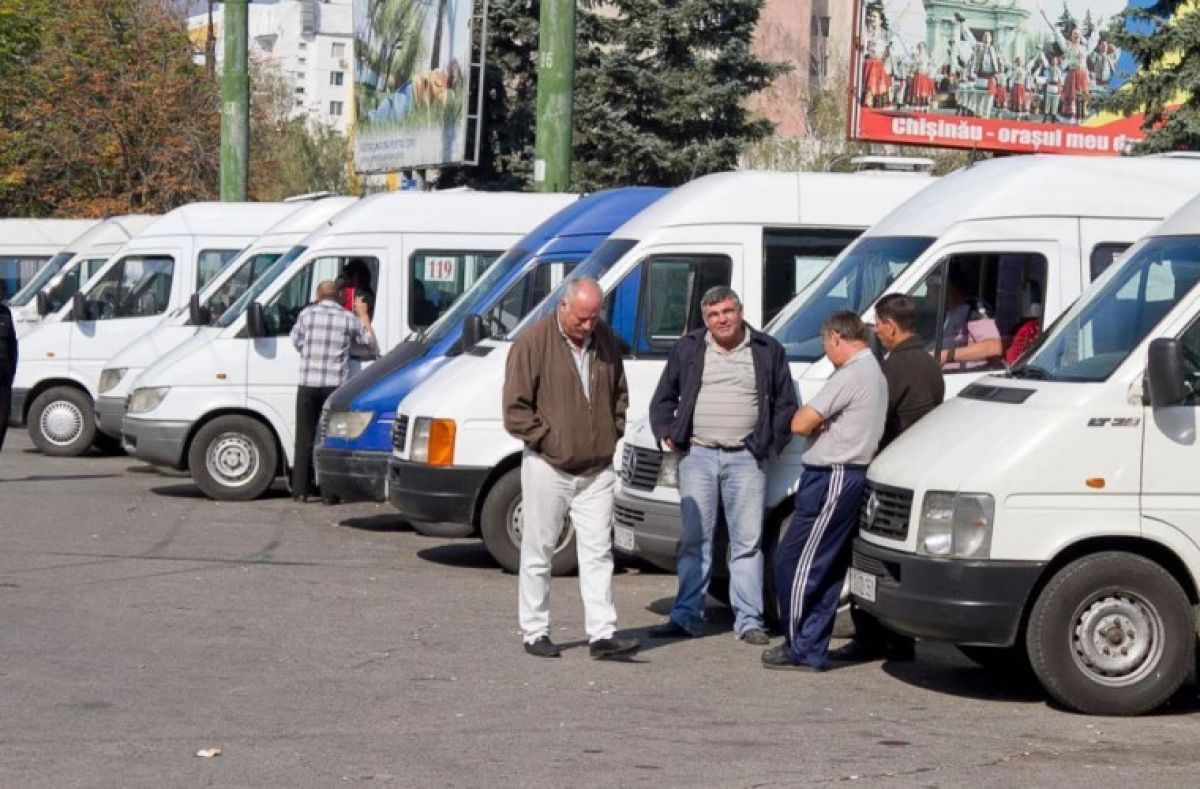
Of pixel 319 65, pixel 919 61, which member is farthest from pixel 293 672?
pixel 319 65

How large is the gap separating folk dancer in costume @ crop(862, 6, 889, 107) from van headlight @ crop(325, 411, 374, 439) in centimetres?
1709

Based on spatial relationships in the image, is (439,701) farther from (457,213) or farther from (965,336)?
(457,213)

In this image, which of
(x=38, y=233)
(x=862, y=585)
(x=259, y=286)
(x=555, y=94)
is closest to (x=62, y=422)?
(x=259, y=286)

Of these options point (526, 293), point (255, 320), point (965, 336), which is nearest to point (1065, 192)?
point (965, 336)

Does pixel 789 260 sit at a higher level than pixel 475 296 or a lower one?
higher

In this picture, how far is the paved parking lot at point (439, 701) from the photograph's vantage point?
7.91 metres

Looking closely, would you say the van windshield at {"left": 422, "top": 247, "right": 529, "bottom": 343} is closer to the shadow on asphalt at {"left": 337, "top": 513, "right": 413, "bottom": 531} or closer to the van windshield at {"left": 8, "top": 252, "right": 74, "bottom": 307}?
the shadow on asphalt at {"left": 337, "top": 513, "right": 413, "bottom": 531}

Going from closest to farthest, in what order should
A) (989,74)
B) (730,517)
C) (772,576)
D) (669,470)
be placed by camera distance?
(730,517), (772,576), (669,470), (989,74)

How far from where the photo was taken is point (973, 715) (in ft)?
30.5

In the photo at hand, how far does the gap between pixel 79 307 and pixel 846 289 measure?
12.8 m

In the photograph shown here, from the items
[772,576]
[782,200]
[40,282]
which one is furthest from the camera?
[40,282]

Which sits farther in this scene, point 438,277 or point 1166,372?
point 438,277

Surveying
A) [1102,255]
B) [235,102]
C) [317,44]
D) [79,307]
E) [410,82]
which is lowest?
[79,307]

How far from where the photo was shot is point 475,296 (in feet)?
53.6
